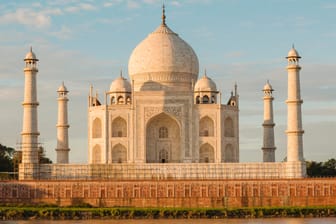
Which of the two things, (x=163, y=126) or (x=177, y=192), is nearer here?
(x=177, y=192)

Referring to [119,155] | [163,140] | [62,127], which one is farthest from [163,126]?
[62,127]

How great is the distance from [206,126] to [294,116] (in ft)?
15.7

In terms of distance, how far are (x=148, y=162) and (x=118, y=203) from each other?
5.17 metres

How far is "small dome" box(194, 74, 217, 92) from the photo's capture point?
133 ft

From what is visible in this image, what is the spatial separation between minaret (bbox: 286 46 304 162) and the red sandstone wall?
2013 mm

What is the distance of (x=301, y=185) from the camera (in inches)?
1350

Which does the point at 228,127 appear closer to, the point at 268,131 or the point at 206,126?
the point at 206,126

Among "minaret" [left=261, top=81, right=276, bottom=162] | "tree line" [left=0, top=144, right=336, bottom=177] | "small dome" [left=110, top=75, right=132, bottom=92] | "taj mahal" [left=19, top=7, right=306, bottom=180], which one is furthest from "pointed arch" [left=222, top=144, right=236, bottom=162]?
"tree line" [left=0, top=144, right=336, bottom=177]

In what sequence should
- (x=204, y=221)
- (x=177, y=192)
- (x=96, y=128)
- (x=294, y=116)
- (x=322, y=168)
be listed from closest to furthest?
(x=204, y=221)
(x=177, y=192)
(x=294, y=116)
(x=96, y=128)
(x=322, y=168)

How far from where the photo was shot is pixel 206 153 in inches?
1550

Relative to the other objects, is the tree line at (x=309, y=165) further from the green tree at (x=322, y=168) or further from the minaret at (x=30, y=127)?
the minaret at (x=30, y=127)

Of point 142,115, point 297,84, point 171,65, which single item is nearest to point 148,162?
point 142,115

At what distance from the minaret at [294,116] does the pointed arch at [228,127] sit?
4.20 m

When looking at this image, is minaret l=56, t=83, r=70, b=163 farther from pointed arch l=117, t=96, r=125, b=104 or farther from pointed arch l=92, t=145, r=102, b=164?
pointed arch l=117, t=96, r=125, b=104
